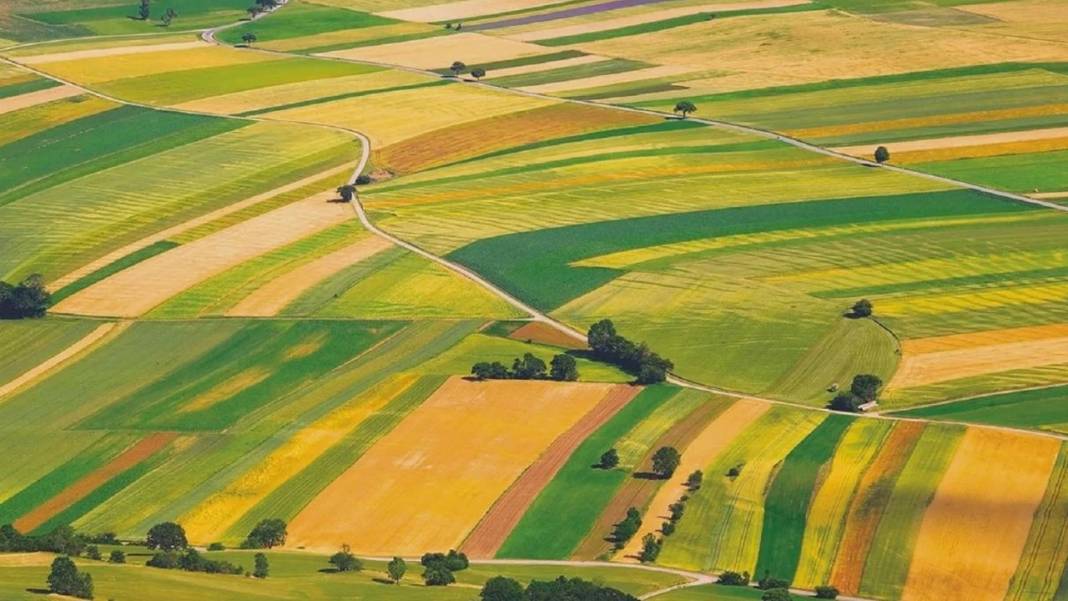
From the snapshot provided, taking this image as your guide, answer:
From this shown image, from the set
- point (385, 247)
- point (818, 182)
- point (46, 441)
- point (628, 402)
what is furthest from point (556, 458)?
point (818, 182)

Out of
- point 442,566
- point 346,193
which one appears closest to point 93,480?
point 442,566

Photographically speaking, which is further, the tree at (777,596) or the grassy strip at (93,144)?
the grassy strip at (93,144)

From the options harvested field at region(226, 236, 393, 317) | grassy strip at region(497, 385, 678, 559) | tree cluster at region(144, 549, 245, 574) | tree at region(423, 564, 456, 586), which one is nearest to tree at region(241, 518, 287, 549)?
tree cluster at region(144, 549, 245, 574)

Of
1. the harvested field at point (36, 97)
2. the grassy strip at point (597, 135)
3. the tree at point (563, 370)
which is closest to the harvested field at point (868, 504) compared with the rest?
the tree at point (563, 370)

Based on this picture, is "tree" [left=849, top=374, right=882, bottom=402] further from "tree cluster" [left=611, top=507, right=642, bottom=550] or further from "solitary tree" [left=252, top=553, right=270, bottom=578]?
"solitary tree" [left=252, top=553, right=270, bottom=578]

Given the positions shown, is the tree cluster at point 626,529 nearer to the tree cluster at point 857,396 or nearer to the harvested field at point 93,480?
the tree cluster at point 857,396

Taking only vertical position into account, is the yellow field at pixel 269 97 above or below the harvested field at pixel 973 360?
below

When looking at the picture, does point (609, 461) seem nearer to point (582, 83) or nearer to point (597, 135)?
point (597, 135)
